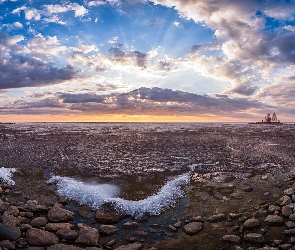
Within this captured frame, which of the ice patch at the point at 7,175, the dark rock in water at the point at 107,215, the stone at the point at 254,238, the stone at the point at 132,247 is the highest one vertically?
the ice patch at the point at 7,175

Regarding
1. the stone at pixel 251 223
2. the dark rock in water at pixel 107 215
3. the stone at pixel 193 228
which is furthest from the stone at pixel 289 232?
the dark rock in water at pixel 107 215

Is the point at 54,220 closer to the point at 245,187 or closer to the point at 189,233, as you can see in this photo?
the point at 189,233

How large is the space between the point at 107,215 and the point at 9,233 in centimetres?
375

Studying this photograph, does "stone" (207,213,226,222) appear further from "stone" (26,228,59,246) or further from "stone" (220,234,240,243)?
"stone" (26,228,59,246)

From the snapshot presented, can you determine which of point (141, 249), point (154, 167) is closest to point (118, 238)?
point (141, 249)

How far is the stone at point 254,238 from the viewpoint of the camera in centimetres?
820

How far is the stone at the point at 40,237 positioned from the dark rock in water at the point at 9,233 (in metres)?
0.36

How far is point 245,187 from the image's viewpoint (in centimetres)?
1421

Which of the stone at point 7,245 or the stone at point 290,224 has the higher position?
the stone at point 290,224

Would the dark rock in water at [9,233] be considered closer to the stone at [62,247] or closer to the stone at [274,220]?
the stone at [62,247]

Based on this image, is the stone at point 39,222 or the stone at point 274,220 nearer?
the stone at point 39,222

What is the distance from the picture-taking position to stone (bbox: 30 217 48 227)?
9320mm

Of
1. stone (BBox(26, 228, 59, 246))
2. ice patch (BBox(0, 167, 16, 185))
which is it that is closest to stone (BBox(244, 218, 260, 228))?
stone (BBox(26, 228, 59, 246))

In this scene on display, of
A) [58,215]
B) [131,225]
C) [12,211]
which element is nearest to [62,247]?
[58,215]
